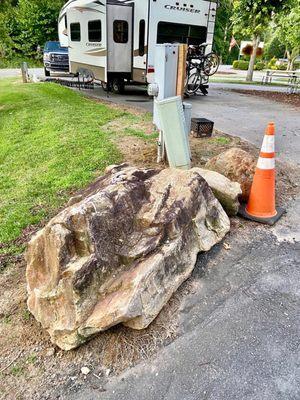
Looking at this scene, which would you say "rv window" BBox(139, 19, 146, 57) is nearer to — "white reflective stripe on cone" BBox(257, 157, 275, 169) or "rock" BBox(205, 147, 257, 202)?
"rock" BBox(205, 147, 257, 202)

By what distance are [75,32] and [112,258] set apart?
13115mm

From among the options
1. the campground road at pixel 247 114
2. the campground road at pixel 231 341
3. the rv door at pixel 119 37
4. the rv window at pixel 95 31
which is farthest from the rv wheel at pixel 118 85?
the campground road at pixel 231 341

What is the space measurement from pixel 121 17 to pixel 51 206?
28.4 feet

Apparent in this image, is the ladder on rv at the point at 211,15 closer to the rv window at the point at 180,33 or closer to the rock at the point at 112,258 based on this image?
the rv window at the point at 180,33

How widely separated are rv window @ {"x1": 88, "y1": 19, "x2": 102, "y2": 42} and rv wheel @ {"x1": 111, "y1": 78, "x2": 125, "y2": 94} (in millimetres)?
1576

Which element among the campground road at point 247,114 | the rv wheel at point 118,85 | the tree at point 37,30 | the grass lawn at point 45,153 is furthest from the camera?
the tree at point 37,30

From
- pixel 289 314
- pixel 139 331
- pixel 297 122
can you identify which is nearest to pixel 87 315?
pixel 139 331

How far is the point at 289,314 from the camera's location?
8.33ft

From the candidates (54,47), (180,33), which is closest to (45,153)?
(180,33)

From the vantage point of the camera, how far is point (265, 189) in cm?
373

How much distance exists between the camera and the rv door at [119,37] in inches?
421

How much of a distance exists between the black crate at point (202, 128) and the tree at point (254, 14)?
11856 millimetres

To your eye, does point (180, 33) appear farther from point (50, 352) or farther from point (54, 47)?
point (50, 352)

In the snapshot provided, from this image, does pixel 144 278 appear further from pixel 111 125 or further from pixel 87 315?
pixel 111 125
